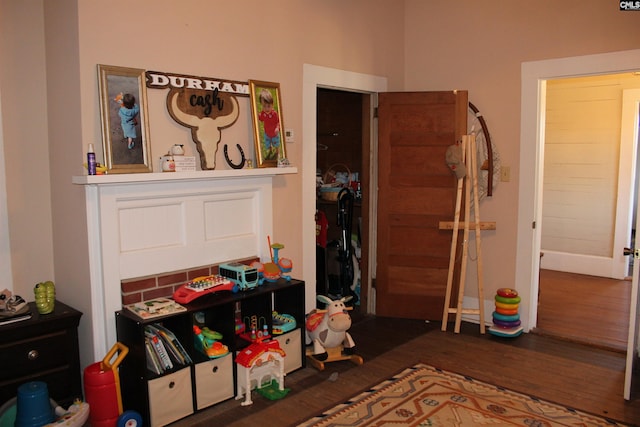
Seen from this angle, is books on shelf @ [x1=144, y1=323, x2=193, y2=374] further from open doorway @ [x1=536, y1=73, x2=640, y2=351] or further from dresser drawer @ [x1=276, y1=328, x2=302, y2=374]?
open doorway @ [x1=536, y1=73, x2=640, y2=351]

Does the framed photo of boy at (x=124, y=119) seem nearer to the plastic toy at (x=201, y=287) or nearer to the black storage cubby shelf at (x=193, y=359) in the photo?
the plastic toy at (x=201, y=287)

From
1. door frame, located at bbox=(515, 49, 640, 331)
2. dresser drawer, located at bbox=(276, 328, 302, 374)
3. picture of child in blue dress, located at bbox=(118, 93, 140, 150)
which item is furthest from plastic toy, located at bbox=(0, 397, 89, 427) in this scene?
door frame, located at bbox=(515, 49, 640, 331)

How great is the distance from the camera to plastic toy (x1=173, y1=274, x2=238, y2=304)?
292 cm

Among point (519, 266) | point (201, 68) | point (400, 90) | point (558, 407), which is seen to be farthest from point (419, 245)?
point (201, 68)

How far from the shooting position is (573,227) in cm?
643

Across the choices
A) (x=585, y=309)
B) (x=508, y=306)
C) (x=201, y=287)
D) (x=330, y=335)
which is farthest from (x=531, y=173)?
(x=201, y=287)

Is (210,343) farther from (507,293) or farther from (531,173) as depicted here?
(531,173)

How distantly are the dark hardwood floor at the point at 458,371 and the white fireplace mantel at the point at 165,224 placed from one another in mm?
850

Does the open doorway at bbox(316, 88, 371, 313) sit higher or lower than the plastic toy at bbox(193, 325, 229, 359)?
higher

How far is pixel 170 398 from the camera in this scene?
2.78m

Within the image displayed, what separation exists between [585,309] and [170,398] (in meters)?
3.94

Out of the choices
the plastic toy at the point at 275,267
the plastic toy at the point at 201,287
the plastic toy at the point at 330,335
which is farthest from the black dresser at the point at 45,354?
the plastic toy at the point at 330,335

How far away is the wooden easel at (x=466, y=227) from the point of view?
13.8 feet

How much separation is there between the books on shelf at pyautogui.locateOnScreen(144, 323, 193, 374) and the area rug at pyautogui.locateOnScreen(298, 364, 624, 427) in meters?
0.77
